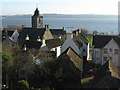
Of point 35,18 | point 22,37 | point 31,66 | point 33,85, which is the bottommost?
point 33,85

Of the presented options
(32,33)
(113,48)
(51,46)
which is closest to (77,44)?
(51,46)

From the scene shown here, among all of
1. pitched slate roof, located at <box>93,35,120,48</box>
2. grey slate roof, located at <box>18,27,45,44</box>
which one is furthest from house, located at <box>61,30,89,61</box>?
grey slate roof, located at <box>18,27,45,44</box>

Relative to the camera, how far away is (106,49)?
90.1 feet

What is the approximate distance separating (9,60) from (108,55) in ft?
38.8

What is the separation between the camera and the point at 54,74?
59.9 feet

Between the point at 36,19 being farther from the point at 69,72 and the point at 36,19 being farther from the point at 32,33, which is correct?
the point at 69,72

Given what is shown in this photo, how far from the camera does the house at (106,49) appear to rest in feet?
87.5

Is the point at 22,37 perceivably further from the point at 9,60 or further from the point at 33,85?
the point at 33,85

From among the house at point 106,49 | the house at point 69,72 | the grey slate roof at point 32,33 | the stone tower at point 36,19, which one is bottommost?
→ the house at point 69,72

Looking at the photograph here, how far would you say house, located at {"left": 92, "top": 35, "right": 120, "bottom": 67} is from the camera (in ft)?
87.5

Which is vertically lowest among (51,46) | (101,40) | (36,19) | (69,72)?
(69,72)

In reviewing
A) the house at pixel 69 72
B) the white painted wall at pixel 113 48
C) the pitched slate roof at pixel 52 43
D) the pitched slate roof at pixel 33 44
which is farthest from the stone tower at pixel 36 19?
the house at pixel 69 72

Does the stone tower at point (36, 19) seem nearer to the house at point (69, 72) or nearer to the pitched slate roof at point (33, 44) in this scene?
the pitched slate roof at point (33, 44)

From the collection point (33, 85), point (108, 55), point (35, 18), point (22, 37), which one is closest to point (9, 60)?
point (33, 85)
